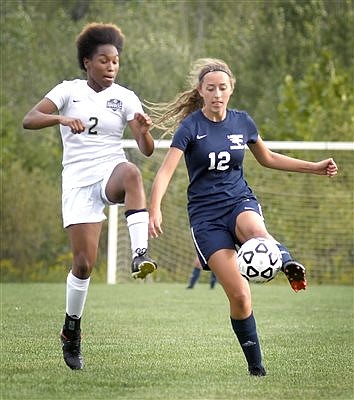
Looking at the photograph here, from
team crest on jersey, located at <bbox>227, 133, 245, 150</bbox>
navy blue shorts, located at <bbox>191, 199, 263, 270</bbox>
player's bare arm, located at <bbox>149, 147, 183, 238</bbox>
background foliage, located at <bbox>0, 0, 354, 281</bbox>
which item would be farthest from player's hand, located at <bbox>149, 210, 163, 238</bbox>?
background foliage, located at <bbox>0, 0, 354, 281</bbox>

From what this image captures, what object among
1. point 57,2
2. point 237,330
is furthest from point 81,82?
point 57,2

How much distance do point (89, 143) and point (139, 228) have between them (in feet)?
2.42

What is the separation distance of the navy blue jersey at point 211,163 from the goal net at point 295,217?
43.3 feet

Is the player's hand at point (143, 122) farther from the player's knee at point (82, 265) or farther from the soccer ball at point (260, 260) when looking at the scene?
the soccer ball at point (260, 260)

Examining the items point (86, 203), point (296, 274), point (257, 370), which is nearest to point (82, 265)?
point (86, 203)

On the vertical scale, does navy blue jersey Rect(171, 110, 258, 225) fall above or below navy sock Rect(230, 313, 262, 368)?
above

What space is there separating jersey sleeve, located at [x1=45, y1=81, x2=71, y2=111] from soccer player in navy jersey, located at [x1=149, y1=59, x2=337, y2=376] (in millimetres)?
782

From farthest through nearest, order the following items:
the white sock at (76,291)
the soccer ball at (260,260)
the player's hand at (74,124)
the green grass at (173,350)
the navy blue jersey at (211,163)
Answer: the white sock at (76,291) < the navy blue jersey at (211,163) < the player's hand at (74,124) < the soccer ball at (260,260) < the green grass at (173,350)

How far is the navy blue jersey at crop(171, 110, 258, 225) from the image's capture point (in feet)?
24.2

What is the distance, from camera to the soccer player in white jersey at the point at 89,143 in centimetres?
758

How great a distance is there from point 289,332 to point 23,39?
1915 centimetres

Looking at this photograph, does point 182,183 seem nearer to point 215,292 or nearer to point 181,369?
point 215,292

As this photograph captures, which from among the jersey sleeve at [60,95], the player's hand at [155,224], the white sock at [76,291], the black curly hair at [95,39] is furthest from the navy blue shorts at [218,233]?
the black curly hair at [95,39]

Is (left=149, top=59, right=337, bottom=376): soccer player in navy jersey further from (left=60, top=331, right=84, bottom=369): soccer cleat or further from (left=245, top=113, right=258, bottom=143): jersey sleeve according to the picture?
(left=60, top=331, right=84, bottom=369): soccer cleat
